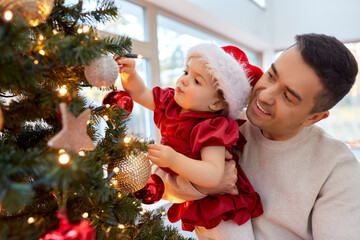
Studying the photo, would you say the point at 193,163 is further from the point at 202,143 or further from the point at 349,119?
the point at 349,119

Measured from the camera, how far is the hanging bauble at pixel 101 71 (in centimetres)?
60

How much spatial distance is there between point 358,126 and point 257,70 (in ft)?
11.6

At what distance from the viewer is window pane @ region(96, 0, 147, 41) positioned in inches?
81.2

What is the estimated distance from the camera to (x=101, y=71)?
0.60 m

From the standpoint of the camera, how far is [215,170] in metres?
0.80

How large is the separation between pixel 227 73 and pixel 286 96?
0.65 feet

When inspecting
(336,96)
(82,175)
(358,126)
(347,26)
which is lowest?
(358,126)

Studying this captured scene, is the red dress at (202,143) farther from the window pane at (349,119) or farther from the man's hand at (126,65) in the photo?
the window pane at (349,119)

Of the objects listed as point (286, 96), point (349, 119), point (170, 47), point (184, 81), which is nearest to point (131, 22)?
point (170, 47)

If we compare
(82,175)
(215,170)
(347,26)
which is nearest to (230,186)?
(215,170)

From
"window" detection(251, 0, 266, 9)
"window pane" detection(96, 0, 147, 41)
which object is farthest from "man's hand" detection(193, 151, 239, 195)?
"window" detection(251, 0, 266, 9)

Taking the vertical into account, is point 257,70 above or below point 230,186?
above

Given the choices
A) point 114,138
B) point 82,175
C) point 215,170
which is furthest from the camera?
point 215,170

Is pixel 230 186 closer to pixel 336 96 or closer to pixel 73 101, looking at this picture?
pixel 336 96
